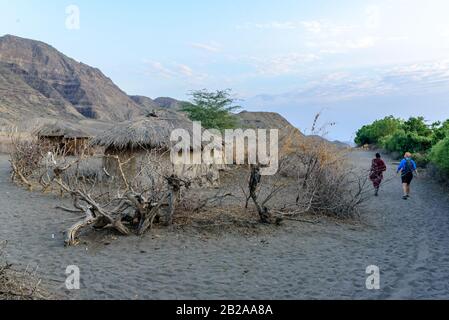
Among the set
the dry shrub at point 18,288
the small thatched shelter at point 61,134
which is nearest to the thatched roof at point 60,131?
the small thatched shelter at point 61,134

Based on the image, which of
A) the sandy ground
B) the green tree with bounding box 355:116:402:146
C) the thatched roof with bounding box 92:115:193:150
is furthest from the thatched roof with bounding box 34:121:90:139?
the green tree with bounding box 355:116:402:146

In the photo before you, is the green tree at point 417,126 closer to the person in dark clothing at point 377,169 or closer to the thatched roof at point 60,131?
the person in dark clothing at point 377,169

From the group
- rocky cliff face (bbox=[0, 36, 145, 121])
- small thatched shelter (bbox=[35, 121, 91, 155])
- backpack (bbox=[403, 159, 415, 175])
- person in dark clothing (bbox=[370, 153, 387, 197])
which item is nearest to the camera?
backpack (bbox=[403, 159, 415, 175])

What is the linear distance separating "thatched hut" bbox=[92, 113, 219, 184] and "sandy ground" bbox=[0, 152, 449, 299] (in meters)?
3.57

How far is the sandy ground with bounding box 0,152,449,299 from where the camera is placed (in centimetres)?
476

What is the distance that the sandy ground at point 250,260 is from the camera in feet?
15.6

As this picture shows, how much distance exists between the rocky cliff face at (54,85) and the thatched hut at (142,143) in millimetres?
39723

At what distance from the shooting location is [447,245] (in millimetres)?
6824

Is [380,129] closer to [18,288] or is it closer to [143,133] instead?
[143,133]

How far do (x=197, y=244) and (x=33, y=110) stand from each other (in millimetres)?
47911

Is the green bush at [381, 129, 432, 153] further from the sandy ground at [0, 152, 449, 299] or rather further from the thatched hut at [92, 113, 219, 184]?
the sandy ground at [0, 152, 449, 299]

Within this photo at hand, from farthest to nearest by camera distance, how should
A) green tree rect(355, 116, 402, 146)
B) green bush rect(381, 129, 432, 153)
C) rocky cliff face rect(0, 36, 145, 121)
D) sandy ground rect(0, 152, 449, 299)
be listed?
rocky cliff face rect(0, 36, 145, 121) → green tree rect(355, 116, 402, 146) → green bush rect(381, 129, 432, 153) → sandy ground rect(0, 152, 449, 299)

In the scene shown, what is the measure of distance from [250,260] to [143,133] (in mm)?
7074

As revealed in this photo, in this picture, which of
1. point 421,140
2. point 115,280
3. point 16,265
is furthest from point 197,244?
point 421,140
